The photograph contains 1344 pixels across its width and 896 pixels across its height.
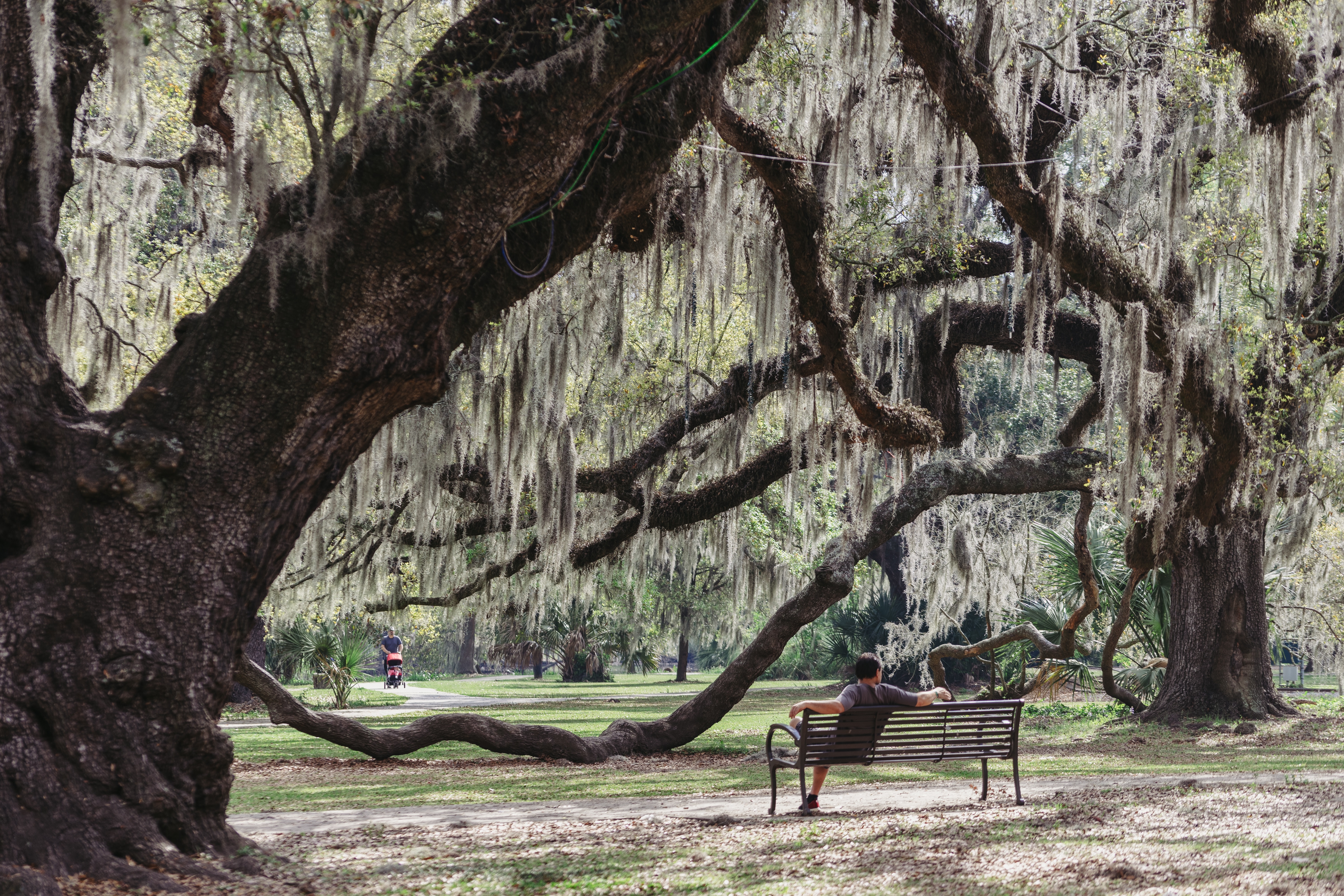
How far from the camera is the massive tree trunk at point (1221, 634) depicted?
12.0m

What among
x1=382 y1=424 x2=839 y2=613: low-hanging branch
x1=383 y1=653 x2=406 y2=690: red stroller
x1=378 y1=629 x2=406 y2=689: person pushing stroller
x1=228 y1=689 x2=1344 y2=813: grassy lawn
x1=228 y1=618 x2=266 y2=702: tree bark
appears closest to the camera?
x1=228 y1=689 x2=1344 y2=813: grassy lawn

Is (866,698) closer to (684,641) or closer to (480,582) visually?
(480,582)

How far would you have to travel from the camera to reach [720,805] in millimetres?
6797

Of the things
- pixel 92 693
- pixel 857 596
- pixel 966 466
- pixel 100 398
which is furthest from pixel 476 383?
pixel 857 596

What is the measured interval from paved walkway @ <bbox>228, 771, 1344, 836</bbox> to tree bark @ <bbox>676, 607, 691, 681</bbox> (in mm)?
19052

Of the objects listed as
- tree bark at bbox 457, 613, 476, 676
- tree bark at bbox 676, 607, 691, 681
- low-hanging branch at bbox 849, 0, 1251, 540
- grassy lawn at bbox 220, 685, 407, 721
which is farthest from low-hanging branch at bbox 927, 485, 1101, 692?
tree bark at bbox 457, 613, 476, 676

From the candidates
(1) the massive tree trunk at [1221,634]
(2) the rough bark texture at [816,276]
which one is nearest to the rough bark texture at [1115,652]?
(1) the massive tree trunk at [1221,634]

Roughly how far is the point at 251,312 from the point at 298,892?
2.20 meters

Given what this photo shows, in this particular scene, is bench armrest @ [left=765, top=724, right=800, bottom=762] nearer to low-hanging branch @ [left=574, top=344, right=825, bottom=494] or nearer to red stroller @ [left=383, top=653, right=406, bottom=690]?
low-hanging branch @ [left=574, top=344, right=825, bottom=494]

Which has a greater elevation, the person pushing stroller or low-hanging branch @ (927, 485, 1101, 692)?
low-hanging branch @ (927, 485, 1101, 692)

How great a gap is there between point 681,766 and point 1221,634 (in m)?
6.32

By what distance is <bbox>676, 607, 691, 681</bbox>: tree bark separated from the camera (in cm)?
2744

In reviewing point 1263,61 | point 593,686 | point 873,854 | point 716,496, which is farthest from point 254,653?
point 1263,61

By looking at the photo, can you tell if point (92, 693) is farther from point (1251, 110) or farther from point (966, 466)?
point (966, 466)
